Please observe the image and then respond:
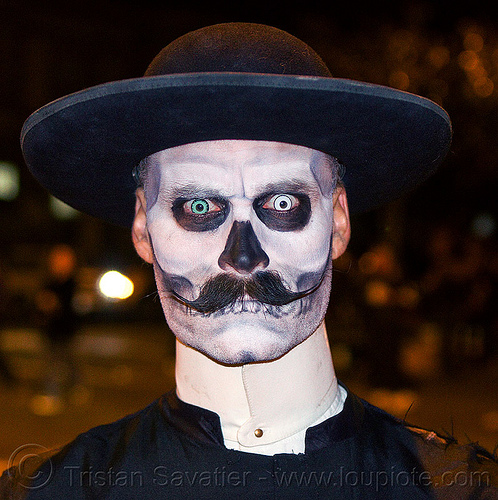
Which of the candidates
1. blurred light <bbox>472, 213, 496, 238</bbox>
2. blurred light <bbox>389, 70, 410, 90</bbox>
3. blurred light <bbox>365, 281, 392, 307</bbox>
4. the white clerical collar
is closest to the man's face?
the white clerical collar

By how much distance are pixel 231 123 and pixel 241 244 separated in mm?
310

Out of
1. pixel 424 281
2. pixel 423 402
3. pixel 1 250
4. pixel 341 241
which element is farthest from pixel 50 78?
pixel 341 241

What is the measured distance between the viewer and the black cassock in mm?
1761

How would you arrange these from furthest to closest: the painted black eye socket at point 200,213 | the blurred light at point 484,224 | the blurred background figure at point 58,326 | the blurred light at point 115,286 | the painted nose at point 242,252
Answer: the blurred light at point 484,224
the blurred background figure at point 58,326
the blurred light at point 115,286
the painted black eye socket at point 200,213
the painted nose at point 242,252

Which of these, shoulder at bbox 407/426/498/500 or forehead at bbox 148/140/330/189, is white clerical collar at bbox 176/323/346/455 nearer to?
shoulder at bbox 407/426/498/500

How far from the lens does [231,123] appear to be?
1.69 meters

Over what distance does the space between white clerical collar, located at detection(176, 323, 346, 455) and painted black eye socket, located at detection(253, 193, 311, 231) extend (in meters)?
0.34

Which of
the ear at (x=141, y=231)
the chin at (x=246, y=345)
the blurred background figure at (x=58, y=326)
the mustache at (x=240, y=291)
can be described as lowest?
the chin at (x=246, y=345)

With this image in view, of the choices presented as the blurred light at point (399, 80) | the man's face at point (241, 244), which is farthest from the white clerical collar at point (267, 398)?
the blurred light at point (399, 80)

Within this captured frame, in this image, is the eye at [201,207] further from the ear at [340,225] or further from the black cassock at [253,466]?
the black cassock at [253,466]

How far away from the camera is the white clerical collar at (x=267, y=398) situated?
1.85 m

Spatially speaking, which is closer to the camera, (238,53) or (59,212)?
(238,53)

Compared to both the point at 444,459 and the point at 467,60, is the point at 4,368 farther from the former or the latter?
the point at 444,459

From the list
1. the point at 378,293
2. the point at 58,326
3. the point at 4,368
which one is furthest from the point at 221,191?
the point at 4,368
